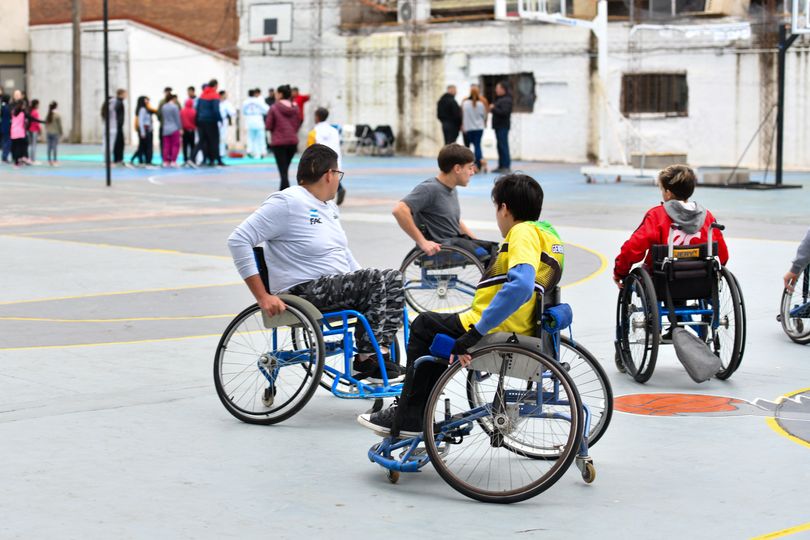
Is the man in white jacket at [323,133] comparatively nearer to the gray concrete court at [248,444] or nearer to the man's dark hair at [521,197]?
the gray concrete court at [248,444]

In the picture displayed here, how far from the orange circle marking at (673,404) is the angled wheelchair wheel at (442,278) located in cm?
276

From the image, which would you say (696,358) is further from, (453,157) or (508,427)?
(453,157)

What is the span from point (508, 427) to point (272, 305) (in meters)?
1.68

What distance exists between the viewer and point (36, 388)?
786 centimetres

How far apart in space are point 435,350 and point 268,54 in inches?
1518

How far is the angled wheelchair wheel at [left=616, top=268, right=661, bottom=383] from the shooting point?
803cm

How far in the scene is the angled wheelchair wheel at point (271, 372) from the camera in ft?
23.0

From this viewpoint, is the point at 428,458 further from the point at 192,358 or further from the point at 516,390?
the point at 192,358

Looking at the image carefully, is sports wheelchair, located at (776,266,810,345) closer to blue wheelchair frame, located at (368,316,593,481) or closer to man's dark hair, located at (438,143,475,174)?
man's dark hair, located at (438,143,475,174)

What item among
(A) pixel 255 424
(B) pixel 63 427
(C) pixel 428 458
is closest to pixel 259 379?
(A) pixel 255 424

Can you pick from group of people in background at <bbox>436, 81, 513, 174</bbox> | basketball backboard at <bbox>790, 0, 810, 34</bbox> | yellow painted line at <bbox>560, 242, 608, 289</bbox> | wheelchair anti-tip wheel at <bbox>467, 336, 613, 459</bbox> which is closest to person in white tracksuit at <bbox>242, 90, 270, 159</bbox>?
group of people in background at <bbox>436, 81, 513, 174</bbox>

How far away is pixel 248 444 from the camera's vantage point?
21.8 ft

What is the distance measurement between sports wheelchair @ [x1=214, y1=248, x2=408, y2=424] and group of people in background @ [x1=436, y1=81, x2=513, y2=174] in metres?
→ 22.0

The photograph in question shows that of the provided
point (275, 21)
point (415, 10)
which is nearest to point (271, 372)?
point (415, 10)
